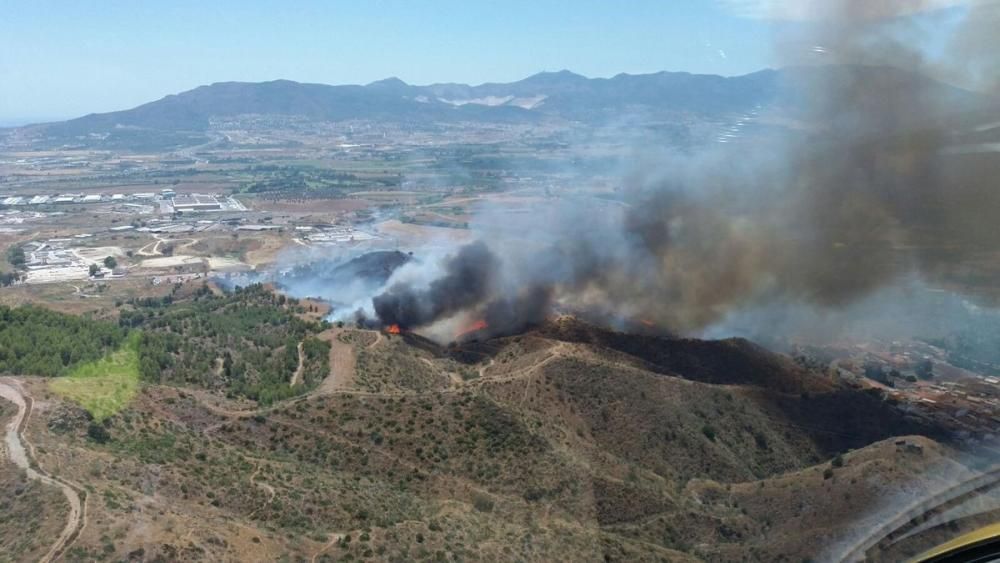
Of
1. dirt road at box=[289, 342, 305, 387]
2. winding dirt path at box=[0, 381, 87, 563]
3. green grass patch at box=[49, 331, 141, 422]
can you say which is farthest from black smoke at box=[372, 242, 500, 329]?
winding dirt path at box=[0, 381, 87, 563]

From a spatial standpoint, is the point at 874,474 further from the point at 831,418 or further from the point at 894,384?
the point at 894,384

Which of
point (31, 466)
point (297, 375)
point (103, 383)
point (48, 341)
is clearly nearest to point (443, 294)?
point (297, 375)

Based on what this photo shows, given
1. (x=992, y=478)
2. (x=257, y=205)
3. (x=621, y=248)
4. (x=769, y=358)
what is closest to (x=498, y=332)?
(x=621, y=248)

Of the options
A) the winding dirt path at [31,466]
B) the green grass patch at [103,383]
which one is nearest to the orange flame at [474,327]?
the green grass patch at [103,383]

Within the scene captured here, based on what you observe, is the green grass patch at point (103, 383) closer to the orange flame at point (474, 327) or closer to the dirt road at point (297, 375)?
the dirt road at point (297, 375)

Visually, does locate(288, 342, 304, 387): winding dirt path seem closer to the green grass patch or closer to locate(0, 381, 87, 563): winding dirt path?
the green grass patch

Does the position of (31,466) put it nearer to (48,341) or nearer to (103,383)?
(103,383)
